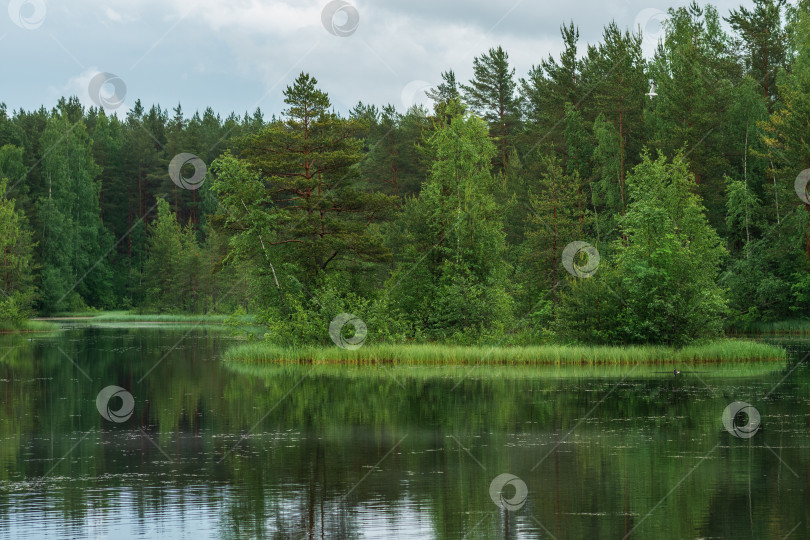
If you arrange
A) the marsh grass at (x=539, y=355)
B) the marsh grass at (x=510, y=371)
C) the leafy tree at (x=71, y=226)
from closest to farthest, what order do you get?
the marsh grass at (x=510, y=371) < the marsh grass at (x=539, y=355) < the leafy tree at (x=71, y=226)

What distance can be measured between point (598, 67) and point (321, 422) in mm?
64433

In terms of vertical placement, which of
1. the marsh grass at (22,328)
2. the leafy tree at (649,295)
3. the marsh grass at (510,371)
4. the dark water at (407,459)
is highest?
the marsh grass at (22,328)

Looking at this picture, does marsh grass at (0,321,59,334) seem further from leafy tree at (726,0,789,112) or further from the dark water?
leafy tree at (726,0,789,112)

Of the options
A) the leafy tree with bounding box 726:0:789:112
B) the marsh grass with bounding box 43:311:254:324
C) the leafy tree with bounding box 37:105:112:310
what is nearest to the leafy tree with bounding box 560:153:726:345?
the leafy tree with bounding box 726:0:789:112

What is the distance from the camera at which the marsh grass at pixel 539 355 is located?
44.9m

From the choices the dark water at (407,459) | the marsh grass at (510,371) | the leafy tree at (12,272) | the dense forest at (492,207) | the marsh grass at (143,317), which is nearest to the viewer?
the dark water at (407,459)

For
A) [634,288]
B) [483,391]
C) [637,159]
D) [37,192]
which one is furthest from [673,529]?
[37,192]

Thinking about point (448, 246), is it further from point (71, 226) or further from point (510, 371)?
point (71, 226)

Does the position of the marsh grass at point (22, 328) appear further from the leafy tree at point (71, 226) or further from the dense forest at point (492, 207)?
the leafy tree at point (71, 226)

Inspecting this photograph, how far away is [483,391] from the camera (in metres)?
34.6

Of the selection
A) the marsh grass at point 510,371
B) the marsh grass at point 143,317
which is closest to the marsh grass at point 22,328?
the marsh grass at point 143,317

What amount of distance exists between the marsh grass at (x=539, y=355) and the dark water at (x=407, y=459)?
5504 mm

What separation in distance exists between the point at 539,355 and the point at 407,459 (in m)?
25.1

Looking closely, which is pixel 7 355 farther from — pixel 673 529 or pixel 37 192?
pixel 37 192
